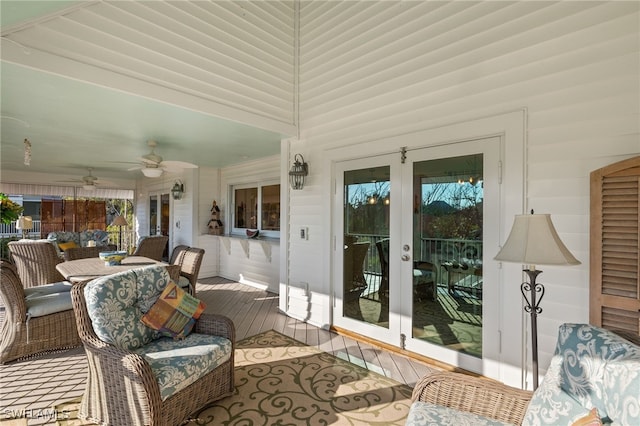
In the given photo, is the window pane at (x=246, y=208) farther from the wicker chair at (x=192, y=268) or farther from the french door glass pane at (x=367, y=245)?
the french door glass pane at (x=367, y=245)

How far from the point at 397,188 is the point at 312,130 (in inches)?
58.7

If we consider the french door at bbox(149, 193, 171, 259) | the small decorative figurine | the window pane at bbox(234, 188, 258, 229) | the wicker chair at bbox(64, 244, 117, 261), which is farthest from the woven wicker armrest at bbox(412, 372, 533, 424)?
the french door at bbox(149, 193, 171, 259)

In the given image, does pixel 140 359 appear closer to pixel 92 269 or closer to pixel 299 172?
pixel 92 269

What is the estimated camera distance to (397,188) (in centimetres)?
320

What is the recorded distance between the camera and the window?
603cm

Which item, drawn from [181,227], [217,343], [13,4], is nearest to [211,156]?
[181,227]

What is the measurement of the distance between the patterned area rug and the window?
10.5 ft

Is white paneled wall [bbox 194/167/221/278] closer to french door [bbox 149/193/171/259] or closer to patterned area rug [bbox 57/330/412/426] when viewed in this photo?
french door [bbox 149/193/171/259]

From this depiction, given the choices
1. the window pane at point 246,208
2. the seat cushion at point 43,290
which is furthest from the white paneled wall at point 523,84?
the seat cushion at point 43,290

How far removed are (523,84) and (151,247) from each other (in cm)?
566

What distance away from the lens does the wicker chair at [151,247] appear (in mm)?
5207

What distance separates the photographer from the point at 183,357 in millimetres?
1999

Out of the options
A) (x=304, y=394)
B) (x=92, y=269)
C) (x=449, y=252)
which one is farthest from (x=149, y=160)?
(x=449, y=252)

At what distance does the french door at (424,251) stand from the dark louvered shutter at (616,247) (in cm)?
64
